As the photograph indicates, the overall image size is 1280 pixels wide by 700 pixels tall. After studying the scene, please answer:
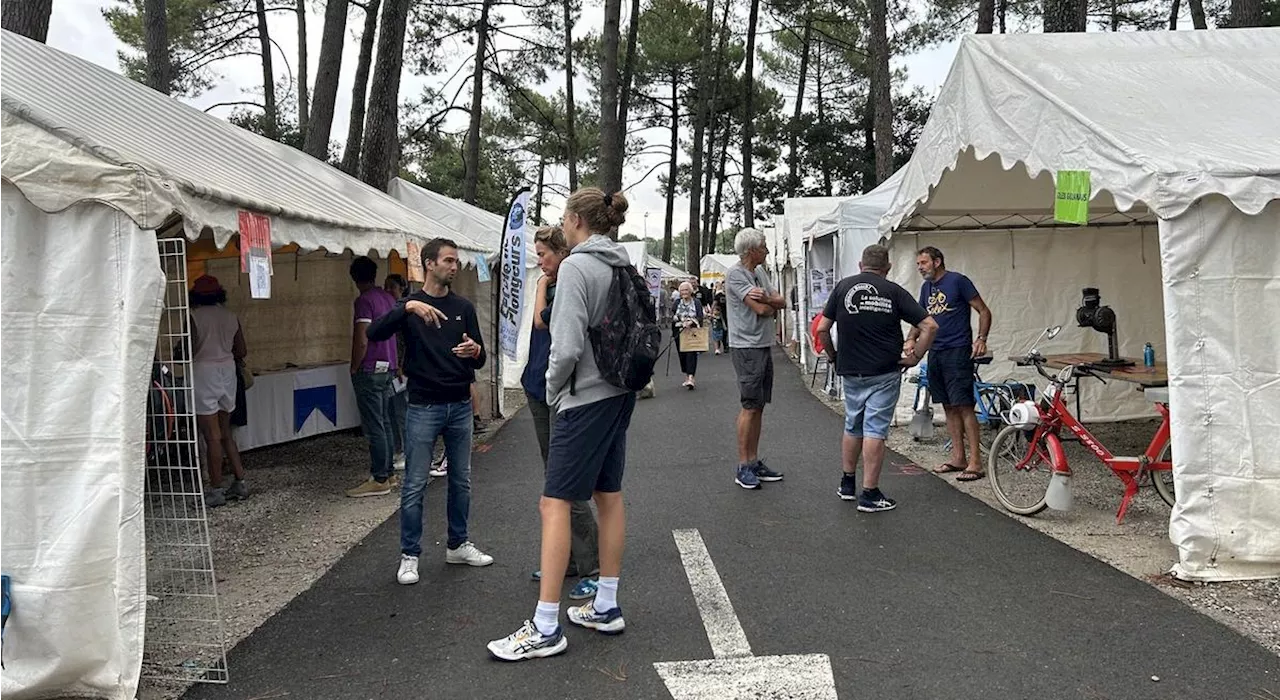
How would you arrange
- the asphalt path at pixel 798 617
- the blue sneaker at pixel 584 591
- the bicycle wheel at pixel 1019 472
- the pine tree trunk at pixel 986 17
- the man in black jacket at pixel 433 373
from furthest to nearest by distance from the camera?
the pine tree trunk at pixel 986 17
the bicycle wheel at pixel 1019 472
the man in black jacket at pixel 433 373
the blue sneaker at pixel 584 591
the asphalt path at pixel 798 617

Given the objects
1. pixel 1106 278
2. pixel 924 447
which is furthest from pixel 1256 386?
pixel 1106 278

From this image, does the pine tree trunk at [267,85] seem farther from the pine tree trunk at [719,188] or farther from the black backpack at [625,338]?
the pine tree trunk at [719,188]

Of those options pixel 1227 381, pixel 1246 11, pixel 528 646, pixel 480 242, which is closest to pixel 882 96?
pixel 1246 11

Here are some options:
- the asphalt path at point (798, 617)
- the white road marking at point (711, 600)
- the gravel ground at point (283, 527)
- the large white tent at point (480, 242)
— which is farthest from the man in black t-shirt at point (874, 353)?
the large white tent at point (480, 242)

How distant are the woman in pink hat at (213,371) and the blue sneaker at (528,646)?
154 inches

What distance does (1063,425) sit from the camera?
5609mm

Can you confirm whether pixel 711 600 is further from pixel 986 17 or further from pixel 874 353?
pixel 986 17

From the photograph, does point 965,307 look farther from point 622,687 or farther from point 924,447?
point 622,687

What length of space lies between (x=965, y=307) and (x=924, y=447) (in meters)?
1.93

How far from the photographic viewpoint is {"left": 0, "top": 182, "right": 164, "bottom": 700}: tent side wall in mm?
3057

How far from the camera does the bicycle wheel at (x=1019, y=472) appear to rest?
5.52 metres

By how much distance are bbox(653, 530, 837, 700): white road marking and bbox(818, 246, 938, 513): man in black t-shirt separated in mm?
2136

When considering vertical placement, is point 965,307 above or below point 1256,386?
above

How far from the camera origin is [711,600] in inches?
159
